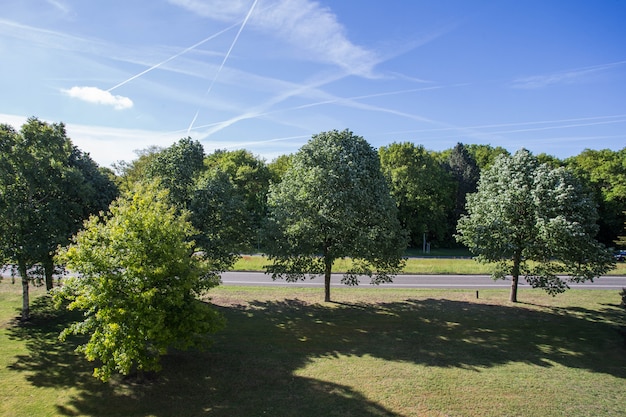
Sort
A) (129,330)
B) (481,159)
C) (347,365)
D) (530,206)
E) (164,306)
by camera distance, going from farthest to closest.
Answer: (481,159) < (530,206) < (347,365) < (164,306) < (129,330)

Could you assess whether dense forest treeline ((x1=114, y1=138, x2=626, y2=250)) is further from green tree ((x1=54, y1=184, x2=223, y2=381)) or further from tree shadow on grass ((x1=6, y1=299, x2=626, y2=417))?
green tree ((x1=54, y1=184, x2=223, y2=381))

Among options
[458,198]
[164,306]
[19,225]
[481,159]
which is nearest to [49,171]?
[19,225]

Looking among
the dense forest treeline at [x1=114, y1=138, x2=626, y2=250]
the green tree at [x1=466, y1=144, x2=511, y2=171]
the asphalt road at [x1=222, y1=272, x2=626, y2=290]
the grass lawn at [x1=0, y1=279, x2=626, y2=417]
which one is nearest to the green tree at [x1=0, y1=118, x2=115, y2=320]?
the grass lawn at [x1=0, y1=279, x2=626, y2=417]

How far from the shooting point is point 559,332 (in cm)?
→ 2038

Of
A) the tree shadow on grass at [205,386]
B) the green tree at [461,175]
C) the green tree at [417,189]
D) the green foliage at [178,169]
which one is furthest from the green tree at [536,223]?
the green tree at [461,175]

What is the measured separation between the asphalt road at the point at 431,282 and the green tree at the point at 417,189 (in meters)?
20.4

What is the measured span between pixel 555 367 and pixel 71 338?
22046 mm

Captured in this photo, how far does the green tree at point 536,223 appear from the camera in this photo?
21.5m

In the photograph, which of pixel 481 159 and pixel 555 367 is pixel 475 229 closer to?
pixel 555 367

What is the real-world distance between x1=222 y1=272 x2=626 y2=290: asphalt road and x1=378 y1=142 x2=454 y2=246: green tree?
2038 centimetres

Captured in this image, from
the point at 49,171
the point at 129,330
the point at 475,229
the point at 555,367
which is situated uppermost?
the point at 49,171

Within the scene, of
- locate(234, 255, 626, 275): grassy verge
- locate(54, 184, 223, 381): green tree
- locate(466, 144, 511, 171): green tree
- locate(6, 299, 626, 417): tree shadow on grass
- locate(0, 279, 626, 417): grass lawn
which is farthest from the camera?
locate(466, 144, 511, 171): green tree

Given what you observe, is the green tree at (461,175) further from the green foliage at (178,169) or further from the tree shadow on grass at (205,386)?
the tree shadow on grass at (205,386)

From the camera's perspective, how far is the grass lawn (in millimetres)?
13086
